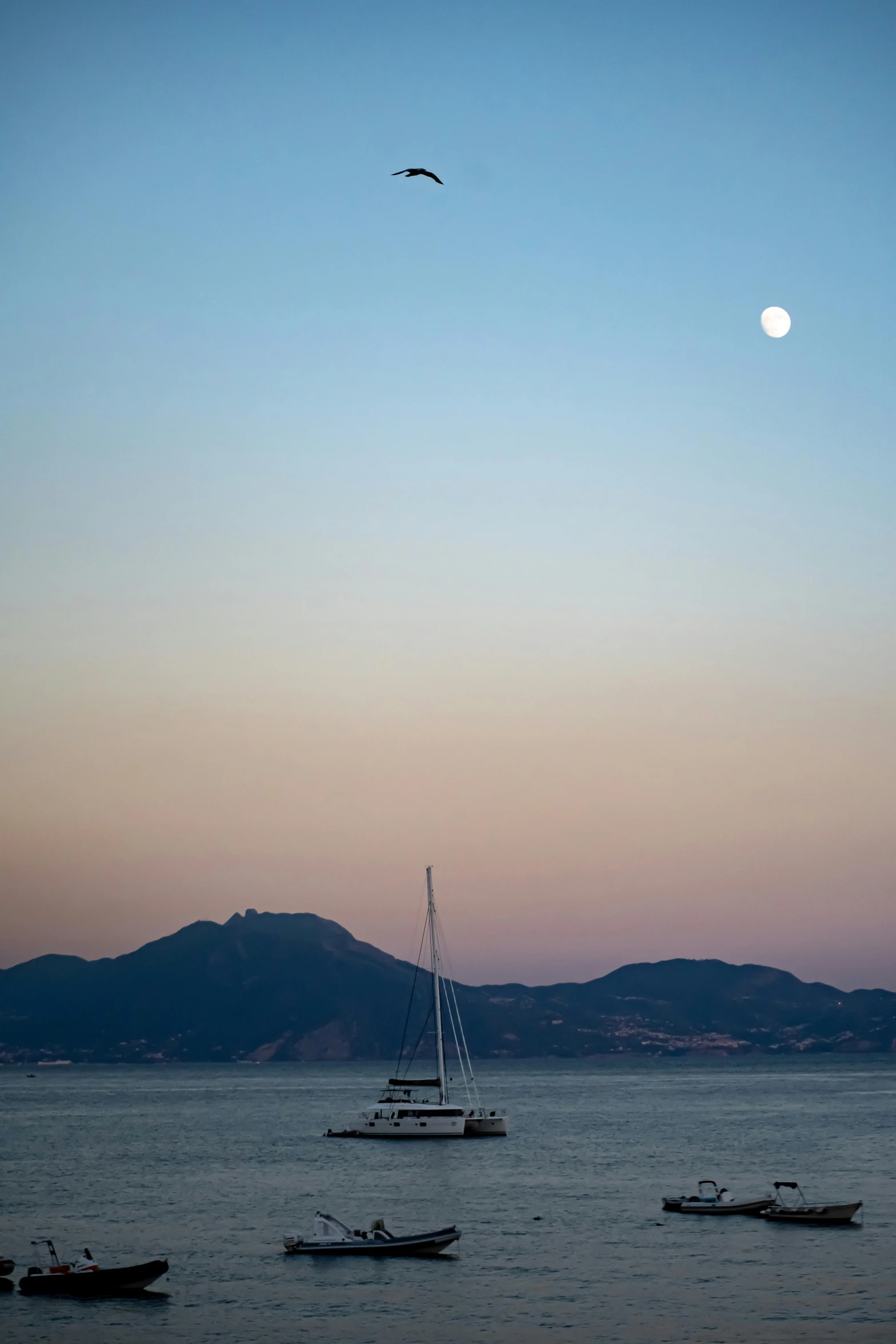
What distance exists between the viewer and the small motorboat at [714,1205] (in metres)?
72.0

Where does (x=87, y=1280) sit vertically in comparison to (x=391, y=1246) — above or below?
above

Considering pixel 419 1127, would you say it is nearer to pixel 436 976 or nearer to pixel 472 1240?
pixel 436 976


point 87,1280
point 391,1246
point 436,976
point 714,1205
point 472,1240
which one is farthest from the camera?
point 436,976

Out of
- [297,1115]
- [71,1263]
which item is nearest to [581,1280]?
[71,1263]

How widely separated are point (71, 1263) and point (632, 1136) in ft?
293

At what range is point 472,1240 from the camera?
66.3m

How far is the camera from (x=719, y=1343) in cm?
4500

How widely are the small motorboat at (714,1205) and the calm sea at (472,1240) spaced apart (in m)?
1.12

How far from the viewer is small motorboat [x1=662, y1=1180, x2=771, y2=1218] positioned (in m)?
72.0

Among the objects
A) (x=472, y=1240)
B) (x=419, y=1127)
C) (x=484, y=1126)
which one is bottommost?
(x=484, y=1126)

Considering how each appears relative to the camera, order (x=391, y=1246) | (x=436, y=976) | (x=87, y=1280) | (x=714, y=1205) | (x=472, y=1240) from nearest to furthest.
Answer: (x=87, y=1280), (x=391, y=1246), (x=472, y=1240), (x=714, y=1205), (x=436, y=976)

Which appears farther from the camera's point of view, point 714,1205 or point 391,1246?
point 714,1205

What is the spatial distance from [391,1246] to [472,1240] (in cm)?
809

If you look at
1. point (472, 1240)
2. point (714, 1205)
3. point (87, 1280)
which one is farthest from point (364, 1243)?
point (714, 1205)
